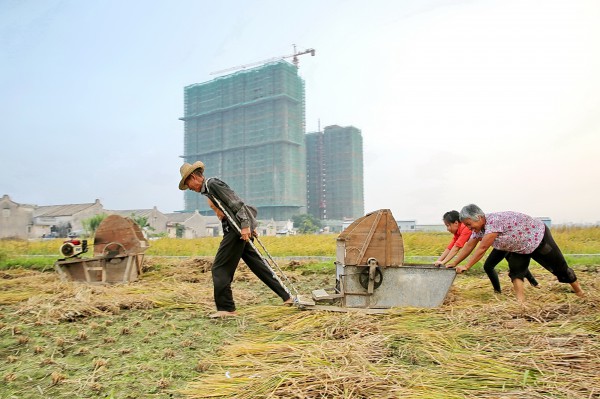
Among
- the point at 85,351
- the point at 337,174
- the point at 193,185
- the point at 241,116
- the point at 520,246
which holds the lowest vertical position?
the point at 85,351

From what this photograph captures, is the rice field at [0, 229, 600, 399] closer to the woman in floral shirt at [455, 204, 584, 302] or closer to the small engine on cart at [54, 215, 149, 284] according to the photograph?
the woman in floral shirt at [455, 204, 584, 302]

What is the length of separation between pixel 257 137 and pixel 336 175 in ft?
85.8

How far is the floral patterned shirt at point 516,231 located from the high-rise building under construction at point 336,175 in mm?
108718

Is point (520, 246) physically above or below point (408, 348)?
above

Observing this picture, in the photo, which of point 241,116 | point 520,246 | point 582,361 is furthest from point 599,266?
point 241,116

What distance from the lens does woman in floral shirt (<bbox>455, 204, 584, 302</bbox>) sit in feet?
14.0

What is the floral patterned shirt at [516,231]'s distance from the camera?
4.28 m

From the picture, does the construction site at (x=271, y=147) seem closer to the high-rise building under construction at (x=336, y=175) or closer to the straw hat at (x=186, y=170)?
the high-rise building under construction at (x=336, y=175)

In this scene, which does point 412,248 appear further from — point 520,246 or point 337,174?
point 337,174

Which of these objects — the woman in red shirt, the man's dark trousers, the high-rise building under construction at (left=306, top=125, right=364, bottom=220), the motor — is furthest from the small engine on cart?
the high-rise building under construction at (left=306, top=125, right=364, bottom=220)

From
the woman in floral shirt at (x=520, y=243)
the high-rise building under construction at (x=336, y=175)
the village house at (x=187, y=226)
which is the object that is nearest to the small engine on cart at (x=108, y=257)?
the woman in floral shirt at (x=520, y=243)

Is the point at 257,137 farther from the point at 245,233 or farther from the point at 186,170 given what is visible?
the point at 245,233

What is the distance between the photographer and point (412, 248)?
46.0 feet

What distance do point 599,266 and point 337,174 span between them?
4292 inches
